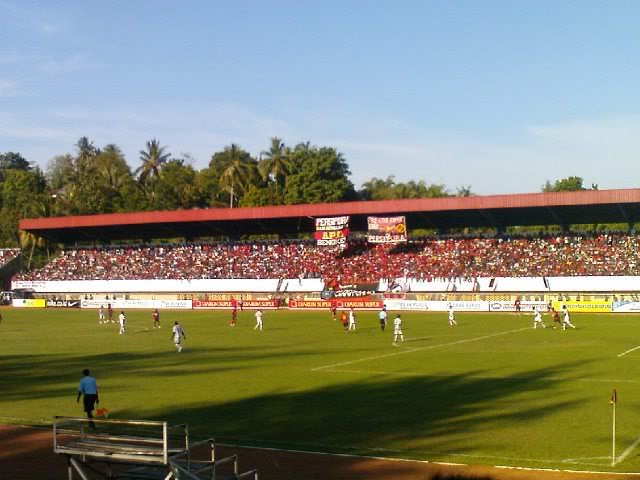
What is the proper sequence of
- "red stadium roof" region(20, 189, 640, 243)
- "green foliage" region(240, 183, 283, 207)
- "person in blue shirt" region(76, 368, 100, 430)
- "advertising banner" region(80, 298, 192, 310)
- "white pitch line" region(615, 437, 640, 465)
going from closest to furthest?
"white pitch line" region(615, 437, 640, 465)
"person in blue shirt" region(76, 368, 100, 430)
"red stadium roof" region(20, 189, 640, 243)
"advertising banner" region(80, 298, 192, 310)
"green foliage" region(240, 183, 283, 207)

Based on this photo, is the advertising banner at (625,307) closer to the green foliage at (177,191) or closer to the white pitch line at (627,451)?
the white pitch line at (627,451)

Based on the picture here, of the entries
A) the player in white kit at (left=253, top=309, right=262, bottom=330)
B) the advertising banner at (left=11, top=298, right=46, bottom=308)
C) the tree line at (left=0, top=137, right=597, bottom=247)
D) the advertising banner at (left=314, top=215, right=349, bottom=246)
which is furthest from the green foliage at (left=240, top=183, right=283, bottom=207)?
the player in white kit at (left=253, top=309, right=262, bottom=330)

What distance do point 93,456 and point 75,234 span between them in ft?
330

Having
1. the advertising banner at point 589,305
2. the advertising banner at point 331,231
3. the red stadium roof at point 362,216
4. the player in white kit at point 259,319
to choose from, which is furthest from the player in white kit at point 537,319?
the advertising banner at point 331,231

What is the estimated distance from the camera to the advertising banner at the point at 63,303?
9750cm

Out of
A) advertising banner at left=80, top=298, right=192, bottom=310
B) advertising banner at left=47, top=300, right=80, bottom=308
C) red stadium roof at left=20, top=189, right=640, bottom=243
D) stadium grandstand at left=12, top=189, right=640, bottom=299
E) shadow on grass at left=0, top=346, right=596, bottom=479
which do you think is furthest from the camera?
advertising banner at left=47, top=300, right=80, bottom=308

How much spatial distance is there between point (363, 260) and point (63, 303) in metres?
34.2

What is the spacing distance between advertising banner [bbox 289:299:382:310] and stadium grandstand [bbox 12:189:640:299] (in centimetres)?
288

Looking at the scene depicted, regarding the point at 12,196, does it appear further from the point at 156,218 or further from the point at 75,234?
the point at 156,218

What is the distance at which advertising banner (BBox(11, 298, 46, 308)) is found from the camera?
99.4m

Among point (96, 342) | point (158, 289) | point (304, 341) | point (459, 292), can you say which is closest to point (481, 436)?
point (304, 341)

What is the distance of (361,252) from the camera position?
94.0 m

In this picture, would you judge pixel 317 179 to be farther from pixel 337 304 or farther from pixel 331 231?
pixel 337 304

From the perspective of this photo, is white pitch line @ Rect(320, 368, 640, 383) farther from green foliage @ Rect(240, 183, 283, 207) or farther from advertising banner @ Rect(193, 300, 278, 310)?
green foliage @ Rect(240, 183, 283, 207)
